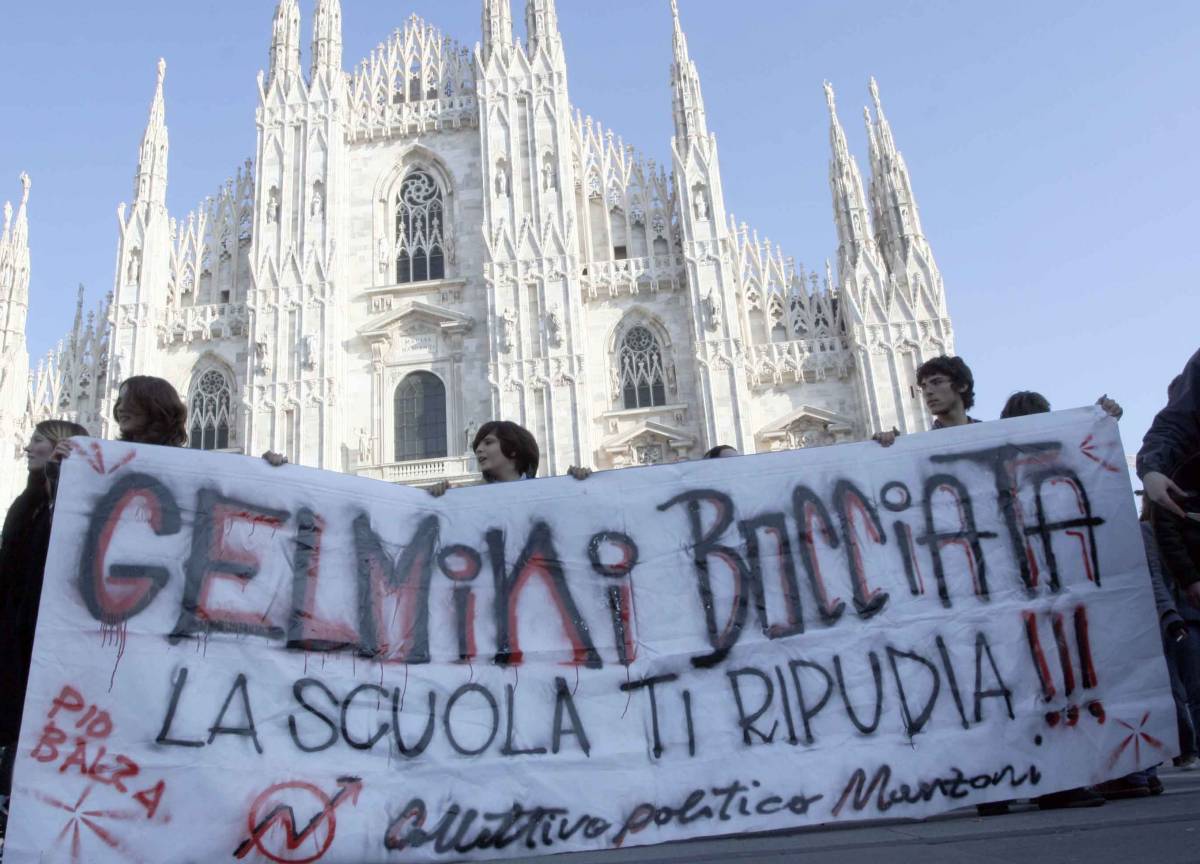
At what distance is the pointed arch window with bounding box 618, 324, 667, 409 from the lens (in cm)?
2147

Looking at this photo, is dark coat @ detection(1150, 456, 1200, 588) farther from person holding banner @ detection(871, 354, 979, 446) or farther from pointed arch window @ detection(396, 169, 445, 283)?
pointed arch window @ detection(396, 169, 445, 283)

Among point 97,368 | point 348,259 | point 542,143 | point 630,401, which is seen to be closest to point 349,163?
point 348,259

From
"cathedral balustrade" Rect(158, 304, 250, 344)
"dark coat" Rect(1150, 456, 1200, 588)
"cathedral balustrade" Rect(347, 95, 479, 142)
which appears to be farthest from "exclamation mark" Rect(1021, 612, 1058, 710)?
"cathedral balustrade" Rect(347, 95, 479, 142)

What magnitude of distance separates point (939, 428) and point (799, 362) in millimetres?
16111

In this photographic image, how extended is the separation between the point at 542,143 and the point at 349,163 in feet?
17.0

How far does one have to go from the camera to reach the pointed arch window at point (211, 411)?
73.0 ft

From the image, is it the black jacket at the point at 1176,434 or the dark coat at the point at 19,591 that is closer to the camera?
the black jacket at the point at 1176,434

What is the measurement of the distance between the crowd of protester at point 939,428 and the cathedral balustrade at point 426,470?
600 inches

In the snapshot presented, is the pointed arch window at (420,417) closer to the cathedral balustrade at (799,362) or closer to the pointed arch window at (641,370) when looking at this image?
the pointed arch window at (641,370)

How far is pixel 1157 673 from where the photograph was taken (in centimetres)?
437

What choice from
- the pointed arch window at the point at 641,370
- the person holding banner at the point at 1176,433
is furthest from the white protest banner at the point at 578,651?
the pointed arch window at the point at 641,370

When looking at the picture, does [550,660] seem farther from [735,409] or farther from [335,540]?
[735,409]

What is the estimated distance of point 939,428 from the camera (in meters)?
5.29

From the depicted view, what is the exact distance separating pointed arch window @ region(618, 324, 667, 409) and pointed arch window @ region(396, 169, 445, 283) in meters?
4.98
